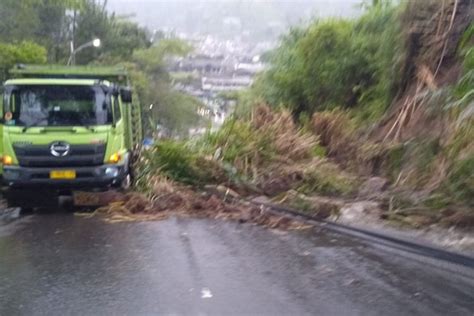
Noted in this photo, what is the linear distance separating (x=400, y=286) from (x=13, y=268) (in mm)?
4810

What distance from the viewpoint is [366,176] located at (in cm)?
1883

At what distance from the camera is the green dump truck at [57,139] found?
1551 cm

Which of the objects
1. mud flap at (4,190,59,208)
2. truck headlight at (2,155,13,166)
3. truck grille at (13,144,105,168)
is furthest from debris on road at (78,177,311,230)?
truck headlight at (2,155,13,166)

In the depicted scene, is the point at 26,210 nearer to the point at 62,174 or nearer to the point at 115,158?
the point at 62,174

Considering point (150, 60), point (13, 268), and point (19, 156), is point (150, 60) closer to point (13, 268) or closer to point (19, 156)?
point (19, 156)

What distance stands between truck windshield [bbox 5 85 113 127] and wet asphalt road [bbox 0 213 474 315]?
246cm

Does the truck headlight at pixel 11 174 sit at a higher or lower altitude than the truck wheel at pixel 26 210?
higher

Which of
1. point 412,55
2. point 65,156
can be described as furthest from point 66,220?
point 412,55

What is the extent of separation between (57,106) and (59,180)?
4.59ft

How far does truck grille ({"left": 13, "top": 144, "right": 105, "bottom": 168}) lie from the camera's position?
15.5 meters

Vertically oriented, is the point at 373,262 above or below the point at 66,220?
above

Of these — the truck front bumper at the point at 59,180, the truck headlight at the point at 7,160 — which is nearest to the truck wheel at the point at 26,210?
the truck front bumper at the point at 59,180

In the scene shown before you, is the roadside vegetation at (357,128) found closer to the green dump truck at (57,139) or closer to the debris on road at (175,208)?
the debris on road at (175,208)

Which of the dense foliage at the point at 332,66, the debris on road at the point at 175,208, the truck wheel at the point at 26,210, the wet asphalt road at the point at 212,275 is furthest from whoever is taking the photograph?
the dense foliage at the point at 332,66
